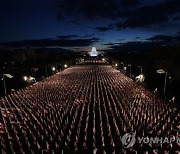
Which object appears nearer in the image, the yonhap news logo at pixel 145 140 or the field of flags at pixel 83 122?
the field of flags at pixel 83 122

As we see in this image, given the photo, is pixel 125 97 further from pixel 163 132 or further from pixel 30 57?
pixel 30 57

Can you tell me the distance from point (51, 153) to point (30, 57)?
370 feet

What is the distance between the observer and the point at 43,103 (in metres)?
25.1

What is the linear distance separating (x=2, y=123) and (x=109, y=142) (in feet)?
29.3

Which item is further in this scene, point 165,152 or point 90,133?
point 90,133

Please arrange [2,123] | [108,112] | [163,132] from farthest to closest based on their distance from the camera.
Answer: [108,112] → [2,123] → [163,132]

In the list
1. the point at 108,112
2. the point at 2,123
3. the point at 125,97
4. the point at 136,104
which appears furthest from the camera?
the point at 125,97

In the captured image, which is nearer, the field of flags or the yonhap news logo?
the field of flags

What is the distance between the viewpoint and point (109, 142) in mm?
14266

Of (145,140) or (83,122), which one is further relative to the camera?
(83,122)

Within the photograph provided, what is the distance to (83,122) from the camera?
18094 mm

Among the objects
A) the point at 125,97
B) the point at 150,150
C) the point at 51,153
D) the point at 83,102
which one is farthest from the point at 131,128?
the point at 125,97

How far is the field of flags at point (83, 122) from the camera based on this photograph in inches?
538

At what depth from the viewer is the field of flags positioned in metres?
13.7
